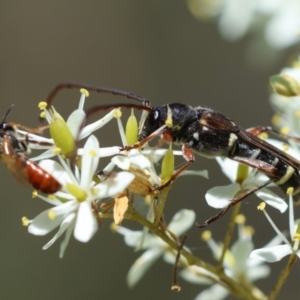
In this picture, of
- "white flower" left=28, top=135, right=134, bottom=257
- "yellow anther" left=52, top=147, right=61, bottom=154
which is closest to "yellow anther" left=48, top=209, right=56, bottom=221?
"white flower" left=28, top=135, right=134, bottom=257

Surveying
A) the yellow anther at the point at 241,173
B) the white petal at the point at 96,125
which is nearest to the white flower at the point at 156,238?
the yellow anther at the point at 241,173

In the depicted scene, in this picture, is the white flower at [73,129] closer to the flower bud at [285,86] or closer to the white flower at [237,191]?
the white flower at [237,191]

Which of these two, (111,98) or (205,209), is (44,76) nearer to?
(111,98)

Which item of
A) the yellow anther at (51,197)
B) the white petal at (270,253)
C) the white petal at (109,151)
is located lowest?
the white petal at (270,253)

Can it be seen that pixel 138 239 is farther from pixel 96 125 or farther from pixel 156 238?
pixel 96 125

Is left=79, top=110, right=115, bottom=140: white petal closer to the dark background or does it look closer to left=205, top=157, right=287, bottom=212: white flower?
left=205, top=157, right=287, bottom=212: white flower

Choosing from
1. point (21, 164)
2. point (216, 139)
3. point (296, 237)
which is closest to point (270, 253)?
point (296, 237)
